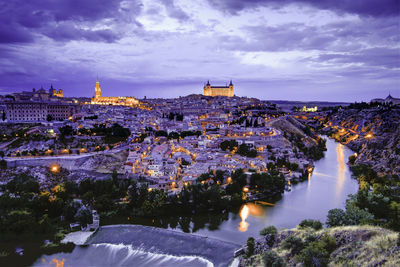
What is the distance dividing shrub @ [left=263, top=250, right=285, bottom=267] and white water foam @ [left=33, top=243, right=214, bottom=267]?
2.31 metres

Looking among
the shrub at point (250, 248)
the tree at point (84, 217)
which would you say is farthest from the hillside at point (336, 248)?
the tree at point (84, 217)

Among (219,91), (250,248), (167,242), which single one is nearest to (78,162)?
(167,242)

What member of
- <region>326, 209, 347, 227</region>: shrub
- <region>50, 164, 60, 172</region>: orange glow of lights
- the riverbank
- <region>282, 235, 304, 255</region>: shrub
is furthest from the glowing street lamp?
<region>326, 209, 347, 227</region>: shrub

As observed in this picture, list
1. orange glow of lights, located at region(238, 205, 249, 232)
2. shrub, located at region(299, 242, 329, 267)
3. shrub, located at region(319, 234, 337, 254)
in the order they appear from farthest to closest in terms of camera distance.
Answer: orange glow of lights, located at region(238, 205, 249, 232) → shrub, located at region(319, 234, 337, 254) → shrub, located at region(299, 242, 329, 267)

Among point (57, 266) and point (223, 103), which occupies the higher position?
point (223, 103)

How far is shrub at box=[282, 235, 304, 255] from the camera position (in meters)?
6.24

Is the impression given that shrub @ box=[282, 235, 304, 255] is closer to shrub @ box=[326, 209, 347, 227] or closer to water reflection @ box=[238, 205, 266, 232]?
shrub @ box=[326, 209, 347, 227]

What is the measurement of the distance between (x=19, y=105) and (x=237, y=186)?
2259cm

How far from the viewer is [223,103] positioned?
5544 cm

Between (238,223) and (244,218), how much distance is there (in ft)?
1.59

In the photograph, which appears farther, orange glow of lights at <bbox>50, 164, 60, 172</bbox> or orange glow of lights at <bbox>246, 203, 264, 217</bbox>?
orange glow of lights at <bbox>50, 164, 60, 172</bbox>

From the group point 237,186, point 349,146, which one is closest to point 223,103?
point 349,146

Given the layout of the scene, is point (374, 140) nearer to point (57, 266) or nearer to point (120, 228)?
point (120, 228)

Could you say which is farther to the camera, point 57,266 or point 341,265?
point 57,266
